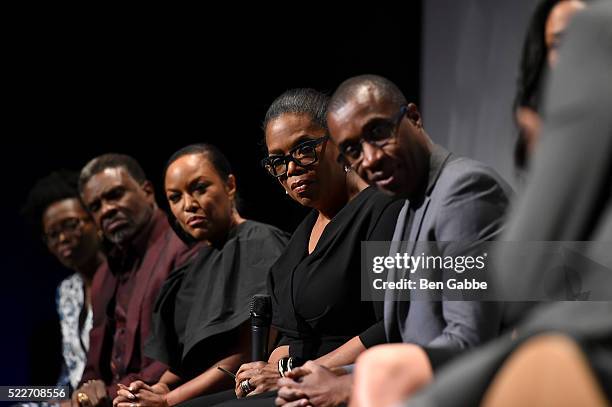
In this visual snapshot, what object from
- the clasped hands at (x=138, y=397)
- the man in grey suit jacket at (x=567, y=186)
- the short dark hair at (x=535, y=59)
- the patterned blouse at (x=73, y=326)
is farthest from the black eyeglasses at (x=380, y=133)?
the patterned blouse at (x=73, y=326)

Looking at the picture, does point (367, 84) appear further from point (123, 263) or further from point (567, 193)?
point (123, 263)

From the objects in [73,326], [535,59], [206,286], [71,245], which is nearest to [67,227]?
[71,245]

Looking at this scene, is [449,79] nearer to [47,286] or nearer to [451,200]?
[451,200]

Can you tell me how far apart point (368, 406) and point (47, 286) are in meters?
4.05

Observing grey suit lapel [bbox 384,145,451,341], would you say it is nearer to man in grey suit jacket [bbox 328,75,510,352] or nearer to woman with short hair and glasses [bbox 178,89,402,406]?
man in grey suit jacket [bbox 328,75,510,352]

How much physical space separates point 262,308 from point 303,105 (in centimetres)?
60

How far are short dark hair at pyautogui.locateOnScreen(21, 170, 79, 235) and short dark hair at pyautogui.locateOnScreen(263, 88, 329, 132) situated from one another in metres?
1.87

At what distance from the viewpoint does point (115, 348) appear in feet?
12.3

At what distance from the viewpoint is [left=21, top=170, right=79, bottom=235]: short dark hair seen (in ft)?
14.6

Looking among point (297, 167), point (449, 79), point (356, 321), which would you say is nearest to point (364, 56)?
point (449, 79)

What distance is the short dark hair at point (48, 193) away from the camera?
4461mm

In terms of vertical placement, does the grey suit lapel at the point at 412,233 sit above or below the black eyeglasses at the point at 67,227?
above

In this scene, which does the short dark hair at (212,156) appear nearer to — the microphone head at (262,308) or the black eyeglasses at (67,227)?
the microphone head at (262,308)

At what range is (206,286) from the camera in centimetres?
321
